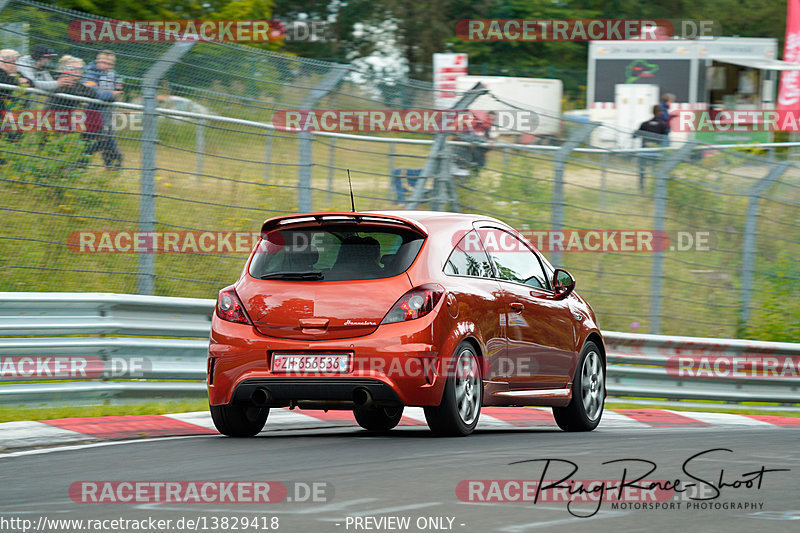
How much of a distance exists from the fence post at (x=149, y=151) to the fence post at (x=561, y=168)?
13.7ft

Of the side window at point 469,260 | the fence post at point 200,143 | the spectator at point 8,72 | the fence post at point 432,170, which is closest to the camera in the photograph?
the side window at point 469,260

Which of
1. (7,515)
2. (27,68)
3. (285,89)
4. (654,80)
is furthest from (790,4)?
(7,515)

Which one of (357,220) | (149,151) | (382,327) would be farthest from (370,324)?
(149,151)

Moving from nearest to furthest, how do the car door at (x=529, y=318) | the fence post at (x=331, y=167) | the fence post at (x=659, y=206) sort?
the car door at (x=529, y=318)
the fence post at (x=331, y=167)
the fence post at (x=659, y=206)

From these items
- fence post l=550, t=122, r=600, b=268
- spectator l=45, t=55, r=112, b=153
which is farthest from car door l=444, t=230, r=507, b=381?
fence post l=550, t=122, r=600, b=268

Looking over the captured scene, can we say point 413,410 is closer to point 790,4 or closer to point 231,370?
point 231,370

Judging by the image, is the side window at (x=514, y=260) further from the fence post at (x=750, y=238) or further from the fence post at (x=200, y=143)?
the fence post at (x=750, y=238)

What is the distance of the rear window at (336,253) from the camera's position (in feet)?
27.4

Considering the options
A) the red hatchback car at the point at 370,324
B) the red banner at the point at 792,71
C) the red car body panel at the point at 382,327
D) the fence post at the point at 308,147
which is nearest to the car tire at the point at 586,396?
the red hatchback car at the point at 370,324

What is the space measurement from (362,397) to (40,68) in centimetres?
475

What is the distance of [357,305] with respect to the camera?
26.9 feet

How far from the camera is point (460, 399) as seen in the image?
27.9ft

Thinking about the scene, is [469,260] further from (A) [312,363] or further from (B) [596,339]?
(B) [596,339]

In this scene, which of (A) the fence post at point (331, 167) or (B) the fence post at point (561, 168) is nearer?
(A) the fence post at point (331, 167)
